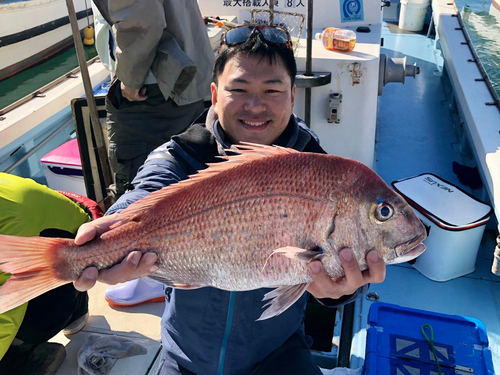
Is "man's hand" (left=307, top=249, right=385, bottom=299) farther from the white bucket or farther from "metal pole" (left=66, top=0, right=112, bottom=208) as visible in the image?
the white bucket

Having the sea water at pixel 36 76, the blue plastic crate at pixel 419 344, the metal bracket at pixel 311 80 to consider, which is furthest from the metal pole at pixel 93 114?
the sea water at pixel 36 76

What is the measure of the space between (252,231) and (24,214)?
5.67ft

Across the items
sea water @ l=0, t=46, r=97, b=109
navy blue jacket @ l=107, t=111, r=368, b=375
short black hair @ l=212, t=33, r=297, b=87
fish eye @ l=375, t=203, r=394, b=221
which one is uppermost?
short black hair @ l=212, t=33, r=297, b=87

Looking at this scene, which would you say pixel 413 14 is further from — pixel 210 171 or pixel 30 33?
pixel 30 33

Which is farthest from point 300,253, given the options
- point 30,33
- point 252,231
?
point 30,33

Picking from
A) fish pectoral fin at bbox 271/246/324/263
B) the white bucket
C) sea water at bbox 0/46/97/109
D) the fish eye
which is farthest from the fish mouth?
sea water at bbox 0/46/97/109

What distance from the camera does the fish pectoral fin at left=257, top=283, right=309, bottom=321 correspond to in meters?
1.40

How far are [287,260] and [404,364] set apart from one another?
120 cm

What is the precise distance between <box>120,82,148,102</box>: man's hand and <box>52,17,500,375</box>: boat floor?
1.55 meters

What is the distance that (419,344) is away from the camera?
→ 2.19m

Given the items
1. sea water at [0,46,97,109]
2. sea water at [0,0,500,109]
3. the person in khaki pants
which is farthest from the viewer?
sea water at [0,46,97,109]

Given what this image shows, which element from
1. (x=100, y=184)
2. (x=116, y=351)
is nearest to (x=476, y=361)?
(x=116, y=351)

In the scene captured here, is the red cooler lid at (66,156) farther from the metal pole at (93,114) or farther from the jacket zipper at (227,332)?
the jacket zipper at (227,332)

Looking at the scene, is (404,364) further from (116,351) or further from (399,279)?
(116,351)
